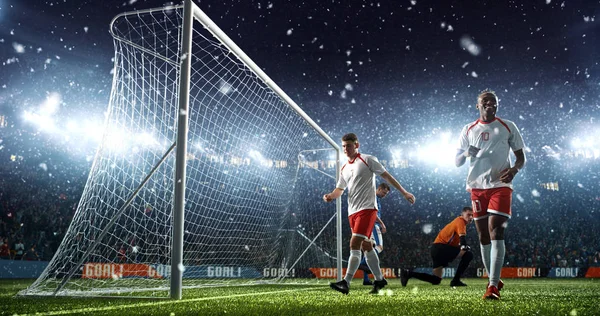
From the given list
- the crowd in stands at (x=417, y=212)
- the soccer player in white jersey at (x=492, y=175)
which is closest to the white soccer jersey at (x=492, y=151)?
the soccer player in white jersey at (x=492, y=175)

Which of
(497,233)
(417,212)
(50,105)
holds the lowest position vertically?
(417,212)

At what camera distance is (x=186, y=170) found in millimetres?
9461

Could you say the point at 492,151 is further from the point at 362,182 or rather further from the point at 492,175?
the point at 362,182

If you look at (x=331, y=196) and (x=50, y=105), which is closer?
(x=331, y=196)

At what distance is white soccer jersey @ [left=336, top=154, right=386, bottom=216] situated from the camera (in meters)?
5.41

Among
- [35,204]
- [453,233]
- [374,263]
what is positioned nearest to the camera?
[374,263]

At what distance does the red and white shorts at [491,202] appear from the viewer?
4332 millimetres

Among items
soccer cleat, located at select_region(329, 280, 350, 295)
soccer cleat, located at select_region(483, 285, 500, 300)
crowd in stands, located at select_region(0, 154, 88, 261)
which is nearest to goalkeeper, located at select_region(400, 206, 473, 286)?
soccer cleat, located at select_region(329, 280, 350, 295)

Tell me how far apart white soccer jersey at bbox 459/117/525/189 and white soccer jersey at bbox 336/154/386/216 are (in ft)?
3.70

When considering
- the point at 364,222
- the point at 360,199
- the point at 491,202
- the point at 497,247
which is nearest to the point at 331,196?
the point at 360,199

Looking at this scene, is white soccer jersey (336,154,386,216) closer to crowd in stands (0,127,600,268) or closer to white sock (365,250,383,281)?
white sock (365,250,383,281)

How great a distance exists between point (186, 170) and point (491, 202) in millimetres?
6440

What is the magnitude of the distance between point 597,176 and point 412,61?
48.6 ft

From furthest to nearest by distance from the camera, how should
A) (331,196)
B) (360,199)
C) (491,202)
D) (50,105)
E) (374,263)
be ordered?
1. (50,105)
2. (374,263)
3. (331,196)
4. (360,199)
5. (491,202)
